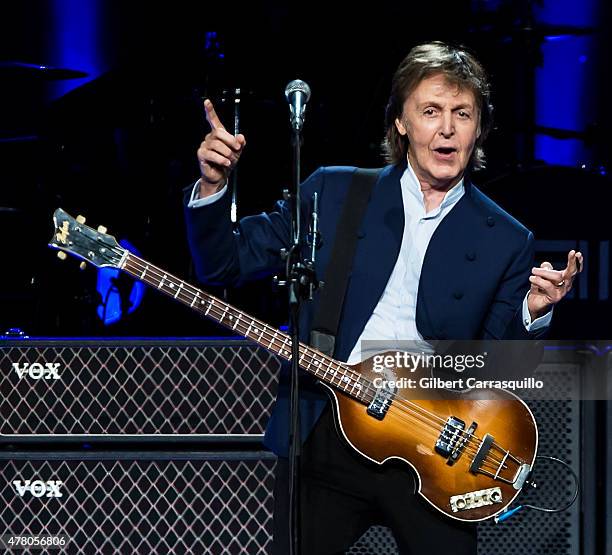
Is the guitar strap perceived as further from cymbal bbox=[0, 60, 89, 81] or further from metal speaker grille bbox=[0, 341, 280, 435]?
cymbal bbox=[0, 60, 89, 81]

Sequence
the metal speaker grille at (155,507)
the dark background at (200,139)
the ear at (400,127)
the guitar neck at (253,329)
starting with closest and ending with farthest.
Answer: the guitar neck at (253,329) → the ear at (400,127) → the metal speaker grille at (155,507) → the dark background at (200,139)

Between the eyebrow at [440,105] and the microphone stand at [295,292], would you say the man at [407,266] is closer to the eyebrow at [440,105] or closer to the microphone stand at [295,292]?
the eyebrow at [440,105]

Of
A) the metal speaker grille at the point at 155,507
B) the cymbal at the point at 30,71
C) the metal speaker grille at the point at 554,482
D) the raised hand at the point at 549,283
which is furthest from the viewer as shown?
the cymbal at the point at 30,71

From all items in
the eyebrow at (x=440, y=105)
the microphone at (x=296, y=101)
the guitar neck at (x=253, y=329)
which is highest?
the microphone at (x=296, y=101)

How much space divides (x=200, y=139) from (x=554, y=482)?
8.58 feet

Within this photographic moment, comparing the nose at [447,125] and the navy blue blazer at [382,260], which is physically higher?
the nose at [447,125]

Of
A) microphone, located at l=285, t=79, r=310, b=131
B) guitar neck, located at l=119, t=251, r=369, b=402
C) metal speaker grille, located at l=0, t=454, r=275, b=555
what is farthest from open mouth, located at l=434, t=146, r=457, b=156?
metal speaker grille, located at l=0, t=454, r=275, b=555

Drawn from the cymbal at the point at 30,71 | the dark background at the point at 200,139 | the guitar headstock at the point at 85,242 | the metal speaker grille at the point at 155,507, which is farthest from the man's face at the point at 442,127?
the cymbal at the point at 30,71

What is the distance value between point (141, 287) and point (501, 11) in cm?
226

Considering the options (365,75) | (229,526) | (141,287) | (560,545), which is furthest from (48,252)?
(560,545)

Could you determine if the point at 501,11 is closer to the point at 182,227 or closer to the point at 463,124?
the point at 182,227

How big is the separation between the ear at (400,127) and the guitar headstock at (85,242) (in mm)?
858

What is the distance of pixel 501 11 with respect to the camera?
17.5 feet

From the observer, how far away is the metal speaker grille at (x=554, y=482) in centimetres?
342
